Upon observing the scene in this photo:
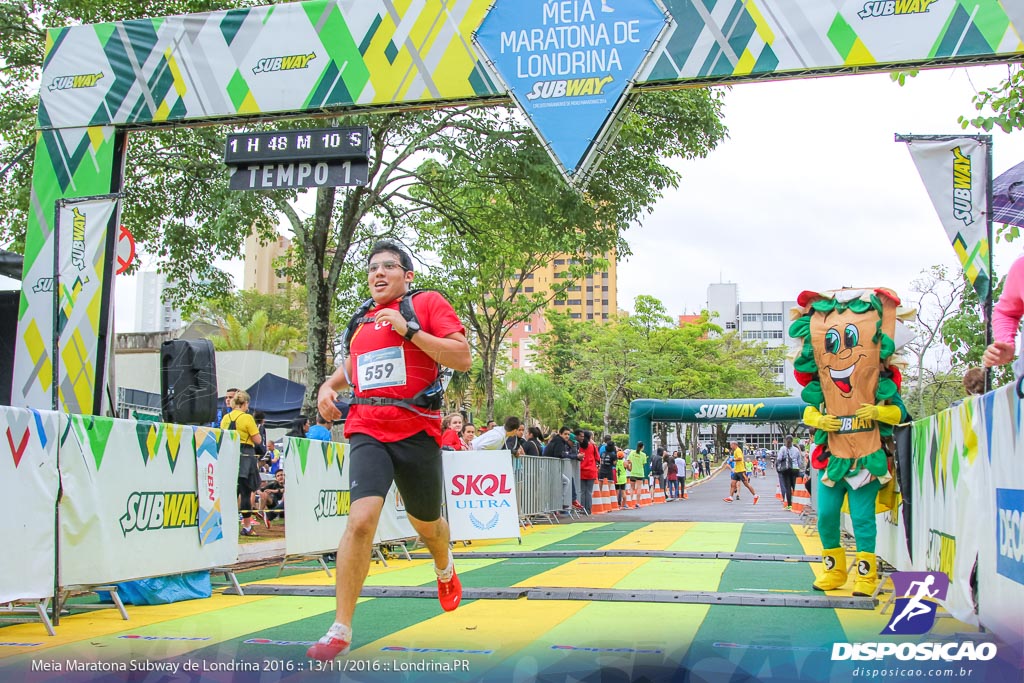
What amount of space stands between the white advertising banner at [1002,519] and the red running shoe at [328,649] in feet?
9.45

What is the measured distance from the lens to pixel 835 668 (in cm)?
382

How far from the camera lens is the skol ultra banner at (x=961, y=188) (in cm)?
737

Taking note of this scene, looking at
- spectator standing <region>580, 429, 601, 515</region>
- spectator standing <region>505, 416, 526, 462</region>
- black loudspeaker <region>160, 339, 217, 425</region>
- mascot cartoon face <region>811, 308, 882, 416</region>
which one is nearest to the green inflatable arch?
spectator standing <region>580, 429, 601, 515</region>

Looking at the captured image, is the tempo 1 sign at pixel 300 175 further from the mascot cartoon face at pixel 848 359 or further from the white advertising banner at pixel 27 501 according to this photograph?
the mascot cartoon face at pixel 848 359

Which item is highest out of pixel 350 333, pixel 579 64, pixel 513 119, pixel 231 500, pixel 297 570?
pixel 513 119

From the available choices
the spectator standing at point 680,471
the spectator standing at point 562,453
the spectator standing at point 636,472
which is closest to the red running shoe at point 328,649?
the spectator standing at point 562,453

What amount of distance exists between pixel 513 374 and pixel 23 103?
45.3 meters

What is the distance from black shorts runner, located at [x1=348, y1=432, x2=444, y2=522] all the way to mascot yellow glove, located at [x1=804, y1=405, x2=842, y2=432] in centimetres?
319

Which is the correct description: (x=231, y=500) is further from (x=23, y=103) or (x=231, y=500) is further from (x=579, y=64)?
(x=23, y=103)

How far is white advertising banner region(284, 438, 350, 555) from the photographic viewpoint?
8.27 metres

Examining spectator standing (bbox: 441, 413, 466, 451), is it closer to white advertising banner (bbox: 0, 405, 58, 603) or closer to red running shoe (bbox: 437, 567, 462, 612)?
white advertising banner (bbox: 0, 405, 58, 603)

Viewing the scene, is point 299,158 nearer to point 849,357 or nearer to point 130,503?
point 130,503

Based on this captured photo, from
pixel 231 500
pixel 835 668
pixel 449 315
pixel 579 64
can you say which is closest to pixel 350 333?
pixel 449 315

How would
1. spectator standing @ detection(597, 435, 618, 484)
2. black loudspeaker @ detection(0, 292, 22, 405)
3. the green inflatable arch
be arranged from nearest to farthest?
black loudspeaker @ detection(0, 292, 22, 405), spectator standing @ detection(597, 435, 618, 484), the green inflatable arch
